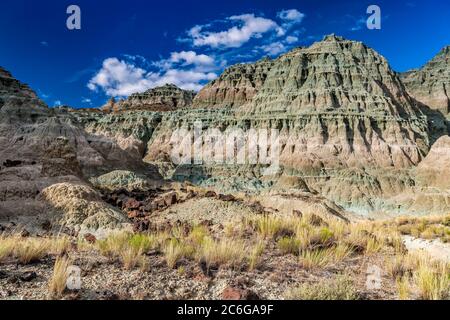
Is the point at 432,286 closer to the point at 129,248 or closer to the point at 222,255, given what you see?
the point at 222,255

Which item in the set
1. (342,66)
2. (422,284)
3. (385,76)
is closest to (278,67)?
(342,66)

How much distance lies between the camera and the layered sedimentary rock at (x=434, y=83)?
352 feet

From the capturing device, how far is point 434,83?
112 metres

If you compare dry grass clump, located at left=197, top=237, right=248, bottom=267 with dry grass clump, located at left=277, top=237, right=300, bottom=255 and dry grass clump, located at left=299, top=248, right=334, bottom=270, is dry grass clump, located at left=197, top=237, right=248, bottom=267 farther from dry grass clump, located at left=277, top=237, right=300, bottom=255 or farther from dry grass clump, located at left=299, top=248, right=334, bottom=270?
dry grass clump, located at left=277, top=237, right=300, bottom=255

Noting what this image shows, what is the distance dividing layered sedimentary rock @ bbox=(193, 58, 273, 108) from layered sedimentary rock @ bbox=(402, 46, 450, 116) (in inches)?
1739

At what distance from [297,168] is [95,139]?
118ft

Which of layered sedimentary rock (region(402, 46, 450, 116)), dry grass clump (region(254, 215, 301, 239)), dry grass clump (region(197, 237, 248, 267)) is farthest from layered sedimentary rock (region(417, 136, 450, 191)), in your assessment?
dry grass clump (region(197, 237, 248, 267))

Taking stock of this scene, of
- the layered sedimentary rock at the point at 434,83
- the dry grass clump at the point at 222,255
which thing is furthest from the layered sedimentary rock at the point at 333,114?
the dry grass clump at the point at 222,255

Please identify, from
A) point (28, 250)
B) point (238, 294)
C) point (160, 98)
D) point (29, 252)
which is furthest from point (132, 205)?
point (160, 98)

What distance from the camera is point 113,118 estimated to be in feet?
354

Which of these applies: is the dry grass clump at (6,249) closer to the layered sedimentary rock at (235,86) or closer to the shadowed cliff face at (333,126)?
the shadowed cliff face at (333,126)

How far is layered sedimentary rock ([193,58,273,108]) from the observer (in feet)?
346

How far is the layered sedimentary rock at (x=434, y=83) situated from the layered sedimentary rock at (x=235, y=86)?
145 ft
